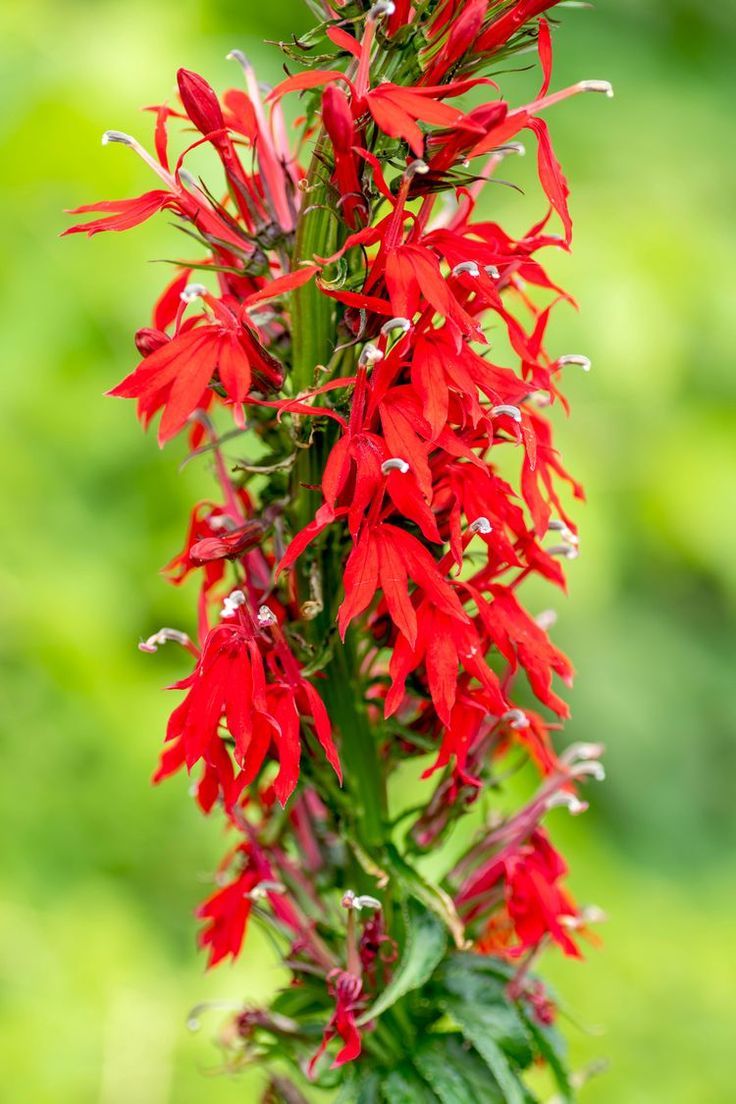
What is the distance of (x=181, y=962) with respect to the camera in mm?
2449

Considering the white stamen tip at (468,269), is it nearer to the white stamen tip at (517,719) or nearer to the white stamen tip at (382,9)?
the white stamen tip at (382,9)

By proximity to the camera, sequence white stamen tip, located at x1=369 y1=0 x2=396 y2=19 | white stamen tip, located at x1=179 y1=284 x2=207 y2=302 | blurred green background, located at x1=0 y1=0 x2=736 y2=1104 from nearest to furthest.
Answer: white stamen tip, located at x1=369 y1=0 x2=396 y2=19, white stamen tip, located at x1=179 y1=284 x2=207 y2=302, blurred green background, located at x1=0 y1=0 x2=736 y2=1104

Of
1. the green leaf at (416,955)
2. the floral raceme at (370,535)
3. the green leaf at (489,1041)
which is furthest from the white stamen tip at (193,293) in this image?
the green leaf at (489,1041)

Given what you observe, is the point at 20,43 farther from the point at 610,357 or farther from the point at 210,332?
the point at 210,332

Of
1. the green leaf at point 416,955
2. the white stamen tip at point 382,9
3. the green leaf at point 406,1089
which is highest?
A: the white stamen tip at point 382,9

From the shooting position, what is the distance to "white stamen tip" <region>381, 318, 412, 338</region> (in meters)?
0.88

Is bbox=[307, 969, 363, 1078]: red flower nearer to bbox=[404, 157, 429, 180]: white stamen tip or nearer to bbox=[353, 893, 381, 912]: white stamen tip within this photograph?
bbox=[353, 893, 381, 912]: white stamen tip

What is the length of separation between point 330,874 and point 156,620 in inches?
57.1

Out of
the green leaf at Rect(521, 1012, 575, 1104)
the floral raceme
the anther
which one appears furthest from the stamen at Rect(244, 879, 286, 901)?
the anther

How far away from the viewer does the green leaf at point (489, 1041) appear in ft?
3.49

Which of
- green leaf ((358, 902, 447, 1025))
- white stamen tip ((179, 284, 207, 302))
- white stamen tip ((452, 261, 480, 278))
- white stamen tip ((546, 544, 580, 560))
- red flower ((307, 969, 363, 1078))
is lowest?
red flower ((307, 969, 363, 1078))

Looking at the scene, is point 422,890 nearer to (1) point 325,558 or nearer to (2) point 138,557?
(1) point 325,558

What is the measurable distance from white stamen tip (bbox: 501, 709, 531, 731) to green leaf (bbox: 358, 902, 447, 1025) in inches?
7.1

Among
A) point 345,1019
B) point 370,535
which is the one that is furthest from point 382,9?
point 345,1019
